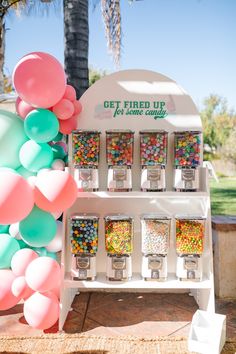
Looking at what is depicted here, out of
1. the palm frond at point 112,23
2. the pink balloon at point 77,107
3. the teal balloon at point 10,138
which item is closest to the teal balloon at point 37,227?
the teal balloon at point 10,138

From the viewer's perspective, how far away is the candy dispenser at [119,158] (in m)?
2.61

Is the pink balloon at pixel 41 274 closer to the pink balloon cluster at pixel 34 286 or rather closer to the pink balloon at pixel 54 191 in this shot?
the pink balloon cluster at pixel 34 286

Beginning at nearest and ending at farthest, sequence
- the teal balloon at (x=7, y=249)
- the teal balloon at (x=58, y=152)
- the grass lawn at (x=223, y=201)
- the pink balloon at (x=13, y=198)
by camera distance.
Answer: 1. the pink balloon at (x=13, y=198)
2. the teal balloon at (x=7, y=249)
3. the teal balloon at (x=58, y=152)
4. the grass lawn at (x=223, y=201)

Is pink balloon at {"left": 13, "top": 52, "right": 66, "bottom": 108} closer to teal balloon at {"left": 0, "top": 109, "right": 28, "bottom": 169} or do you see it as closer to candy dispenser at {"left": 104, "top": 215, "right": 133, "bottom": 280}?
teal balloon at {"left": 0, "top": 109, "right": 28, "bottom": 169}

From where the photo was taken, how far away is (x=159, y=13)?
1580cm

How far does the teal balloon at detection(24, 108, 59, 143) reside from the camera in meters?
2.38

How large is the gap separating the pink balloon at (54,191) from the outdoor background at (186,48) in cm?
490

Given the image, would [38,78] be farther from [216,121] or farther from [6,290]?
[216,121]

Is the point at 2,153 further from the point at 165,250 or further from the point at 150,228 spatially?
the point at 165,250

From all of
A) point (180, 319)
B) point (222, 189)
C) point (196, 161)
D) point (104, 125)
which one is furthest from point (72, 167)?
point (222, 189)

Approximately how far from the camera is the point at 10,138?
8.27 ft

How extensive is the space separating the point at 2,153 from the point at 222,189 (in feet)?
35.7

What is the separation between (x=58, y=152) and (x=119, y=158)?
19.3 inches

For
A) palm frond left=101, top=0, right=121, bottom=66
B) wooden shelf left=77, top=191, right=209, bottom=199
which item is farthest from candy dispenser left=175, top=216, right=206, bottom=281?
palm frond left=101, top=0, right=121, bottom=66
